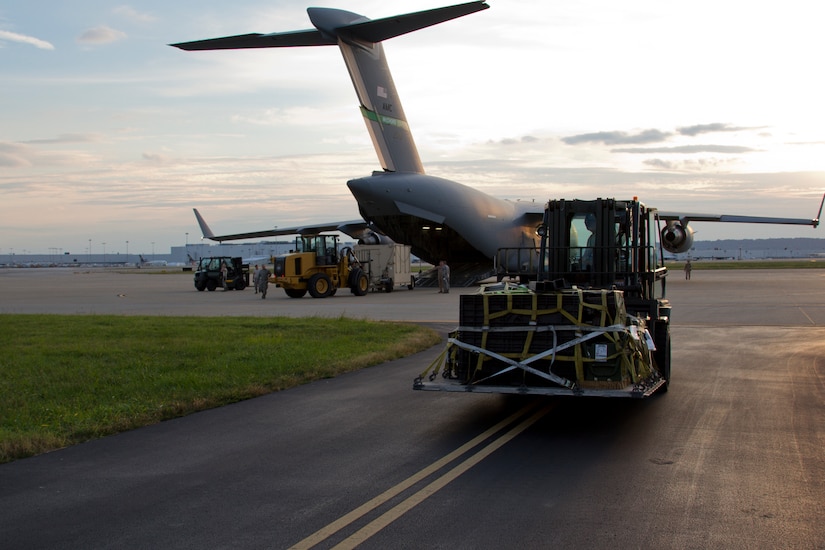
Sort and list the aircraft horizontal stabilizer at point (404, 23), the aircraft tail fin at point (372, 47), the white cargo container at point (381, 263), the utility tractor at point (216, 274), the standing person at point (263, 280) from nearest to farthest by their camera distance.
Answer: the aircraft horizontal stabilizer at point (404, 23)
the aircraft tail fin at point (372, 47)
the standing person at point (263, 280)
the white cargo container at point (381, 263)
the utility tractor at point (216, 274)

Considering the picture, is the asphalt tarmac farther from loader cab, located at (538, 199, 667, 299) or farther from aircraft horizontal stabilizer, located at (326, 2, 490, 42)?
aircraft horizontal stabilizer, located at (326, 2, 490, 42)

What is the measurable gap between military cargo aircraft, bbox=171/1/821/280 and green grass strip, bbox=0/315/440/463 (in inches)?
511

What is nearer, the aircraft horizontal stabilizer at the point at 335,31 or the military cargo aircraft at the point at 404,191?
the aircraft horizontal stabilizer at the point at 335,31

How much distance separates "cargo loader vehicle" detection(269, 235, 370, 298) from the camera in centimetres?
3597

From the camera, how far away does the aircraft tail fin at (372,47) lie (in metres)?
27.2

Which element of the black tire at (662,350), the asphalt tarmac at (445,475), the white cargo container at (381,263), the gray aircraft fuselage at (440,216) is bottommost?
the asphalt tarmac at (445,475)

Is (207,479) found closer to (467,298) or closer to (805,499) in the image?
(467,298)

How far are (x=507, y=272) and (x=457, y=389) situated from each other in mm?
3740

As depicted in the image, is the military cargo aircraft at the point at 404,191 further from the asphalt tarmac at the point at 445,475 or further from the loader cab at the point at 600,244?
the asphalt tarmac at the point at 445,475

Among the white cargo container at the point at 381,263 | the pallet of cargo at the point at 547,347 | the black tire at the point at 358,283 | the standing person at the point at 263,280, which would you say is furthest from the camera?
the white cargo container at the point at 381,263

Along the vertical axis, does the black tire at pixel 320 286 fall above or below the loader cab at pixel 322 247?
below

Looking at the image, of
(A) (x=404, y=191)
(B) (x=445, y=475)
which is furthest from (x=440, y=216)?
(B) (x=445, y=475)

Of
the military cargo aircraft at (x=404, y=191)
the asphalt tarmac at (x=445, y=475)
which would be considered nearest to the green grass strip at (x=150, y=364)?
the asphalt tarmac at (x=445, y=475)

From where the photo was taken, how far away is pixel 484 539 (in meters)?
5.25
